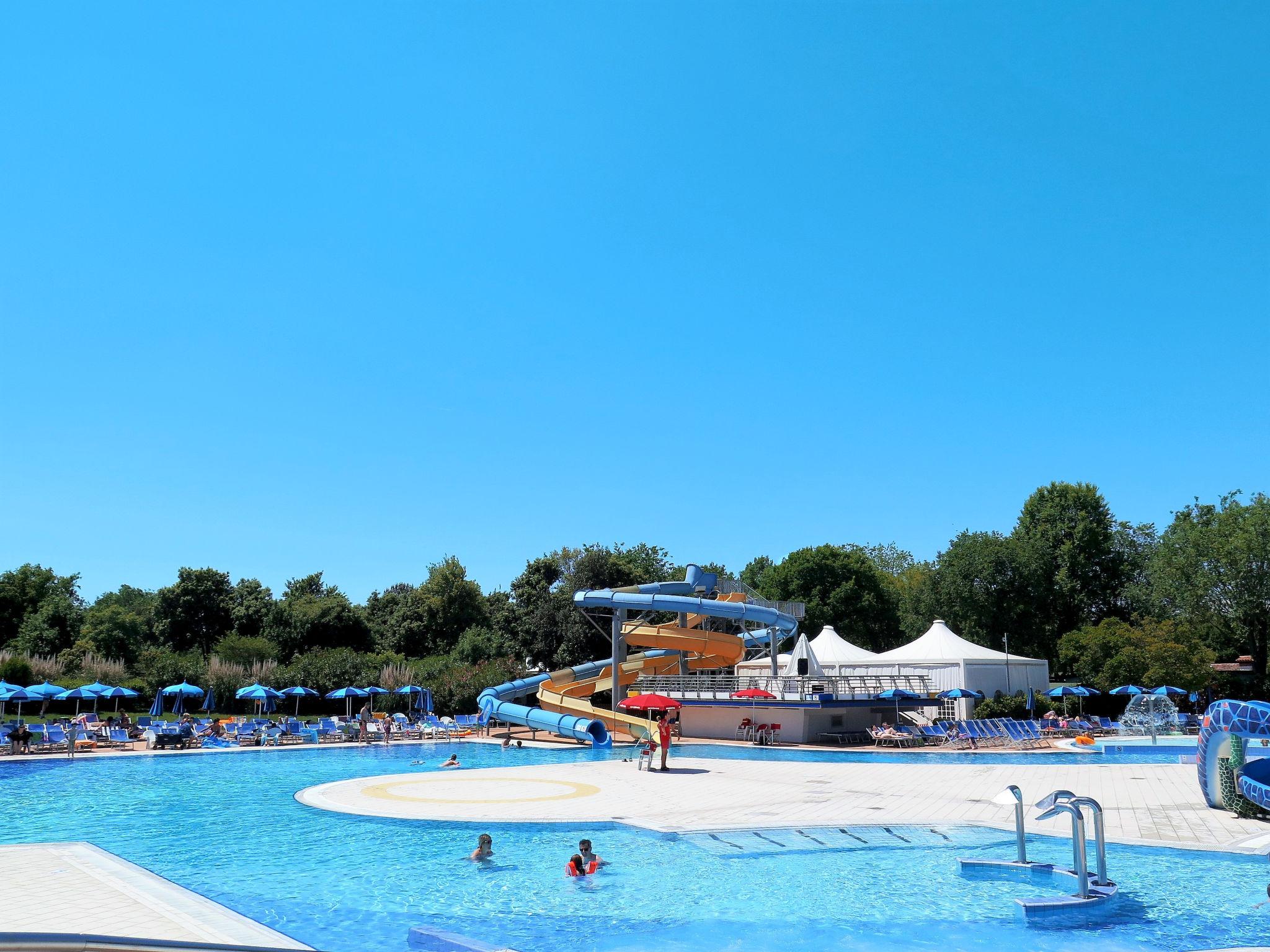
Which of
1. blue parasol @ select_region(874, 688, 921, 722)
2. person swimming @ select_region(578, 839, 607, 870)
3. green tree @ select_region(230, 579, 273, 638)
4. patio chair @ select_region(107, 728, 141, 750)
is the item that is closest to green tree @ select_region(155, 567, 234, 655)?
green tree @ select_region(230, 579, 273, 638)

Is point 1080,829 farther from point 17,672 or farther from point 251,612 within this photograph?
point 251,612

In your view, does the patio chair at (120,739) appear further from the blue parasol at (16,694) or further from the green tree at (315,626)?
the green tree at (315,626)

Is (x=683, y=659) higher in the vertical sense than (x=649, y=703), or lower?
Result: higher

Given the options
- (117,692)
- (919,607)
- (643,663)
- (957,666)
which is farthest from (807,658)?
(117,692)

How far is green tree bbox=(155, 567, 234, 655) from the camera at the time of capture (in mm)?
56625

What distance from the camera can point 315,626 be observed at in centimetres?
5362

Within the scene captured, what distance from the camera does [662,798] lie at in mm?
18828

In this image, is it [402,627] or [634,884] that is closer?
[634,884]

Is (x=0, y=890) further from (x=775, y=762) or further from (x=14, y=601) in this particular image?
(x=14, y=601)

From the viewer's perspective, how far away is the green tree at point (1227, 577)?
47906 mm

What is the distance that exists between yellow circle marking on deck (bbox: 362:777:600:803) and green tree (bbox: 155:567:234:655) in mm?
39175

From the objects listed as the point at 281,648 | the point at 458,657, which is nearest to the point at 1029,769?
the point at 458,657

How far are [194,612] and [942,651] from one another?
43585 mm

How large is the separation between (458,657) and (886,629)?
3213 centimetres
